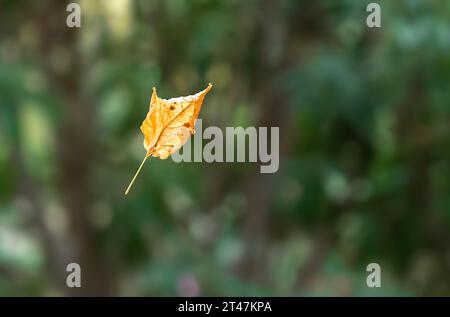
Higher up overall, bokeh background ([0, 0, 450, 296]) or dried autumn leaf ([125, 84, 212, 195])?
bokeh background ([0, 0, 450, 296])

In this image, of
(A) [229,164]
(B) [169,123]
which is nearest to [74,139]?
(A) [229,164]

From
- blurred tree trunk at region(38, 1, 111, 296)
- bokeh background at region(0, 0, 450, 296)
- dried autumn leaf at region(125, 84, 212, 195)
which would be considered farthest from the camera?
blurred tree trunk at region(38, 1, 111, 296)

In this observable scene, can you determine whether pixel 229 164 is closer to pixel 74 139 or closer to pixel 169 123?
pixel 74 139

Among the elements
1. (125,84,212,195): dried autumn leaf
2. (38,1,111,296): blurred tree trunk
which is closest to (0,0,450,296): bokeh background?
(38,1,111,296): blurred tree trunk

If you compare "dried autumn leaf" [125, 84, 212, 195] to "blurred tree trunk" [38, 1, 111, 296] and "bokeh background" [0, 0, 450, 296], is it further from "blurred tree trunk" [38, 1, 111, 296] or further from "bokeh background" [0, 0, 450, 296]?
"blurred tree trunk" [38, 1, 111, 296]

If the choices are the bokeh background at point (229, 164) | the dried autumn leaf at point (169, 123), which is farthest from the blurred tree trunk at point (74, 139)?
the dried autumn leaf at point (169, 123)
